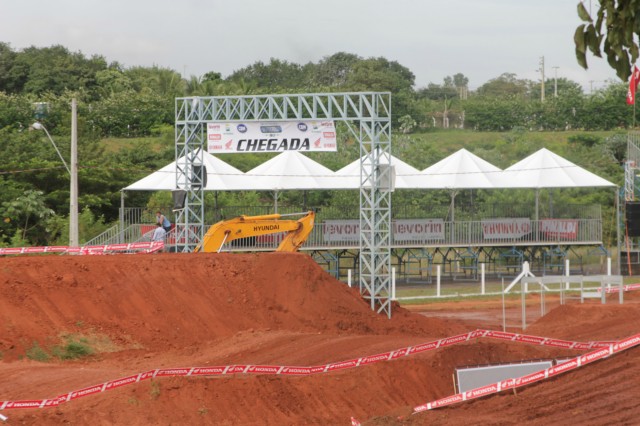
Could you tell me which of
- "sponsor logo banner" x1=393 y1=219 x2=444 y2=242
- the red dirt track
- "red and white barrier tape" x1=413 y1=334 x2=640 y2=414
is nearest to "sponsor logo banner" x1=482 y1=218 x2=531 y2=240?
"sponsor logo banner" x1=393 y1=219 x2=444 y2=242

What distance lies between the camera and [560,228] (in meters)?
42.4

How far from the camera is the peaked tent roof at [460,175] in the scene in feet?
138

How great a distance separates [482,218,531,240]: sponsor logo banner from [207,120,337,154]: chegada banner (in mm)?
13856

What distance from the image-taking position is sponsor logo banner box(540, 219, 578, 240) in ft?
138

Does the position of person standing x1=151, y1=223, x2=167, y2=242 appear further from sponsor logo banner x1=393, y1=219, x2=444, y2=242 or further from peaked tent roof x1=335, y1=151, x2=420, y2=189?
sponsor logo banner x1=393, y1=219, x2=444, y2=242

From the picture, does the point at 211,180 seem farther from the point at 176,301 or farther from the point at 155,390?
the point at 155,390

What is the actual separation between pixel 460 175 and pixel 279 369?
24.8m

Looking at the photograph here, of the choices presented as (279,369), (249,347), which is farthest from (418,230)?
(279,369)

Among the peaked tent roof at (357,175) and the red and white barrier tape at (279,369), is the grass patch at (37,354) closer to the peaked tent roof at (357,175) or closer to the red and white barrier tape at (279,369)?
the red and white barrier tape at (279,369)

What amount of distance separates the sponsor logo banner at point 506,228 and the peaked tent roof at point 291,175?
620 centimetres

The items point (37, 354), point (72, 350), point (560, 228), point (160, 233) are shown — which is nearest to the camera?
point (37, 354)

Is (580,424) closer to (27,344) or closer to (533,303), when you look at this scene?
(27,344)

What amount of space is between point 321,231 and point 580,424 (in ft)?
83.7

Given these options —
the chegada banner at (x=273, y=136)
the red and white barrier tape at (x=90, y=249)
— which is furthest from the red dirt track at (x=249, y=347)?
the red and white barrier tape at (x=90, y=249)
